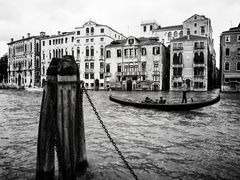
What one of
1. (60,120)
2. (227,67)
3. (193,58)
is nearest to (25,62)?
(193,58)

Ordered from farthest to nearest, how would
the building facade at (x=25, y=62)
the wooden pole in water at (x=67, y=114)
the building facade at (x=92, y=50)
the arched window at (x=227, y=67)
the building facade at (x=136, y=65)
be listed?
the building facade at (x=25, y=62) → the building facade at (x=92, y=50) → the building facade at (x=136, y=65) → the arched window at (x=227, y=67) → the wooden pole in water at (x=67, y=114)

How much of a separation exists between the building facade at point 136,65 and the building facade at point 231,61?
31.8 feet

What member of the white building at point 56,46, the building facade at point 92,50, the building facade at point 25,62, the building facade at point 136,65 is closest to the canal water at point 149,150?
the building facade at point 136,65

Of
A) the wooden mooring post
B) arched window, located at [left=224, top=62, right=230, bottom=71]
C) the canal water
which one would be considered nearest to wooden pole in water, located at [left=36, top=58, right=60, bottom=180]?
the wooden mooring post

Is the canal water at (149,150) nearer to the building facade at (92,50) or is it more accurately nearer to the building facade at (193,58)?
the building facade at (193,58)

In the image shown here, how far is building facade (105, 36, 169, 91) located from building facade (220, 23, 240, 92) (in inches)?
381

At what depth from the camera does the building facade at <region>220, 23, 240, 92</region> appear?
37062mm

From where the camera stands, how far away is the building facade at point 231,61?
122 feet

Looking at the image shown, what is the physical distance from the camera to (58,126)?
11.9 ft

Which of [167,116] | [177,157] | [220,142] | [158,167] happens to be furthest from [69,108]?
[167,116]

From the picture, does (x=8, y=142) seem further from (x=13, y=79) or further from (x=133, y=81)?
(x=13, y=79)

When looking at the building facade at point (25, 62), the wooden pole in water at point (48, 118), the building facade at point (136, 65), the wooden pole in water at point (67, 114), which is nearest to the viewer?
the wooden pole in water at point (67, 114)

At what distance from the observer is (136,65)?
4356 centimetres

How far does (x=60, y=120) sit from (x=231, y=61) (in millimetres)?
38644
